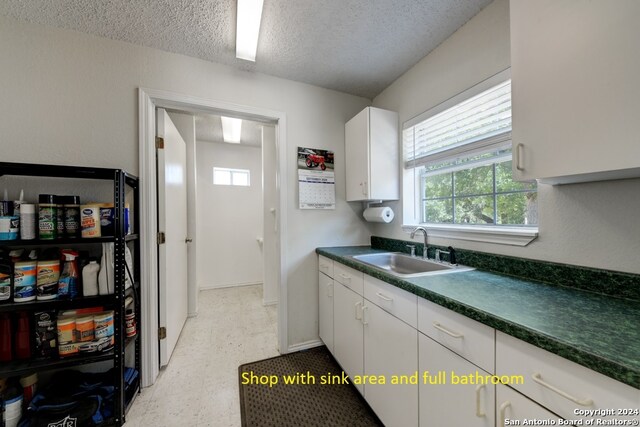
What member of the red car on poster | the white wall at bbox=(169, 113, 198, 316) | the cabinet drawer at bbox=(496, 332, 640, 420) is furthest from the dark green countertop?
the white wall at bbox=(169, 113, 198, 316)

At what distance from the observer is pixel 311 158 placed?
6.99ft

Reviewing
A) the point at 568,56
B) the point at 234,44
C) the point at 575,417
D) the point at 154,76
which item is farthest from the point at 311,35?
the point at 575,417

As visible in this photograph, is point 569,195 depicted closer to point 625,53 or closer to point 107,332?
point 625,53

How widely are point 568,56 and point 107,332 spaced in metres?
2.46

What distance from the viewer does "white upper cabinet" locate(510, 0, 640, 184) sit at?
2.15 feet

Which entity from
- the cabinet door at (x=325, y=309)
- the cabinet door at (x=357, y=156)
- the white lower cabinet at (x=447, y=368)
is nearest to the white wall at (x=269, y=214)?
the cabinet door at (x=325, y=309)

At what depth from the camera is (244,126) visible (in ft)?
10.3

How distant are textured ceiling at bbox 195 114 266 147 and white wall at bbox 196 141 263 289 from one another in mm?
185

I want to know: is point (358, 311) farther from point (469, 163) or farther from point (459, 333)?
point (469, 163)

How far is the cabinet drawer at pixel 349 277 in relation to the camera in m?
1.47

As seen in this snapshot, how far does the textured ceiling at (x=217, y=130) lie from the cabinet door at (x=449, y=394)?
283cm

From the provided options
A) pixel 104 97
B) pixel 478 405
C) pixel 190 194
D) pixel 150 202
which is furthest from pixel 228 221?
pixel 478 405

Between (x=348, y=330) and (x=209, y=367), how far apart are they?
117 centimetres

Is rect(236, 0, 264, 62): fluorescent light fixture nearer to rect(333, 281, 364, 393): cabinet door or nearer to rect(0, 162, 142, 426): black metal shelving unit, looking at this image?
rect(0, 162, 142, 426): black metal shelving unit
